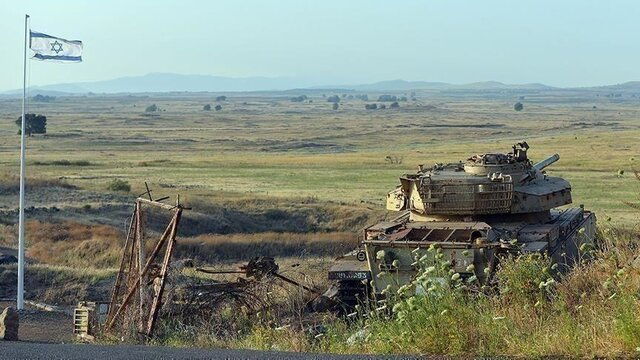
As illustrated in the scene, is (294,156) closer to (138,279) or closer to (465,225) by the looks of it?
(465,225)

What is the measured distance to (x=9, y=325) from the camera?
13.4 m

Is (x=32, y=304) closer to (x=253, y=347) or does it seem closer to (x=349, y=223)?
(x=253, y=347)

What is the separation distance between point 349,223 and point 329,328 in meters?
29.8

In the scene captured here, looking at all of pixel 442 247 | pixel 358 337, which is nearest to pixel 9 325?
pixel 358 337

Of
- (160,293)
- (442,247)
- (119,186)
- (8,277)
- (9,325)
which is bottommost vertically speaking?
(119,186)

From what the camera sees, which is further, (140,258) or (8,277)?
(8,277)

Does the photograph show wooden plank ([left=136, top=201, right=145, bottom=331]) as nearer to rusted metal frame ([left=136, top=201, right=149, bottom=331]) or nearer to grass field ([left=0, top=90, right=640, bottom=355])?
rusted metal frame ([left=136, top=201, right=149, bottom=331])

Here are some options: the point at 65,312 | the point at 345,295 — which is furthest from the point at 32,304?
the point at 345,295

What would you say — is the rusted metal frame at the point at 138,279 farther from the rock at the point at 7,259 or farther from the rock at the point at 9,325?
the rock at the point at 7,259

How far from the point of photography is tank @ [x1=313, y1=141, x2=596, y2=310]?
16.5 m

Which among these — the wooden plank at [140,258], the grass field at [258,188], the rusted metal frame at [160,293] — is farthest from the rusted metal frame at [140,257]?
the grass field at [258,188]

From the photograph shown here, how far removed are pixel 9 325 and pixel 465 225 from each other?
800 cm

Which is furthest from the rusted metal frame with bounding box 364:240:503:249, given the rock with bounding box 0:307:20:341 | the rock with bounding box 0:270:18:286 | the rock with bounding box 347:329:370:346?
the rock with bounding box 0:270:18:286

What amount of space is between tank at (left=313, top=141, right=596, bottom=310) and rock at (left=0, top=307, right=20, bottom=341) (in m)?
5.34
